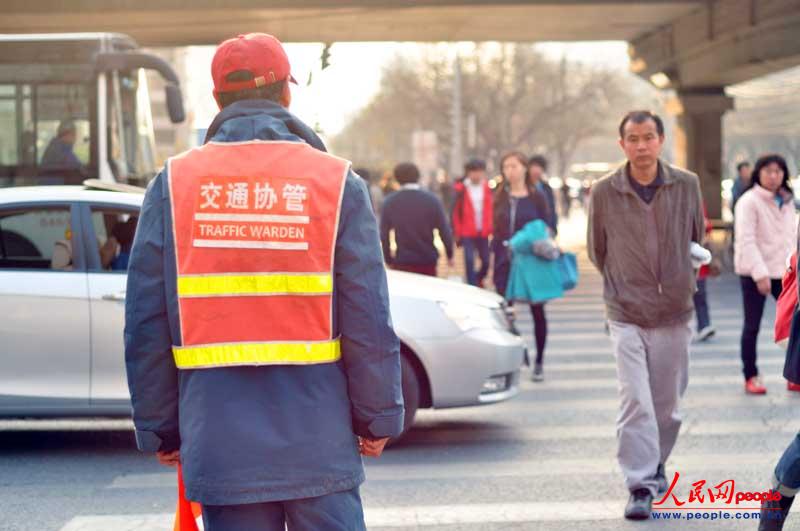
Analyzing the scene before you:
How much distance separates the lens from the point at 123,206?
25.2 ft

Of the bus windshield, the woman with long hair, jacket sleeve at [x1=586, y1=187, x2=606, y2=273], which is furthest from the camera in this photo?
the bus windshield

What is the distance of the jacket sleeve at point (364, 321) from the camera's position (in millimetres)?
3152

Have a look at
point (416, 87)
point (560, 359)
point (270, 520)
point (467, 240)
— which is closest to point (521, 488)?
point (270, 520)

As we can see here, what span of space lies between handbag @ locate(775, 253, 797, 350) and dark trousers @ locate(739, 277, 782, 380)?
4547mm

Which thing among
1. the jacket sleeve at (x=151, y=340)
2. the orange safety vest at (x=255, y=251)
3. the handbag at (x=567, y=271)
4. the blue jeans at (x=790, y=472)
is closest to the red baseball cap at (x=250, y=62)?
the orange safety vest at (x=255, y=251)

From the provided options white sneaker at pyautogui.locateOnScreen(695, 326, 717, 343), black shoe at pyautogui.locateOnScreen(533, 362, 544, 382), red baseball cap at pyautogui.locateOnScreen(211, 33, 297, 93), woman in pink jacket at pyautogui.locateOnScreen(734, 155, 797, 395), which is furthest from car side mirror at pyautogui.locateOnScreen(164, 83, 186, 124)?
red baseball cap at pyautogui.locateOnScreen(211, 33, 297, 93)

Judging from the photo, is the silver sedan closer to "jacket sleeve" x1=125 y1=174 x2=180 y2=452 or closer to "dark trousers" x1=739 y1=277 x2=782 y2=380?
"dark trousers" x1=739 y1=277 x2=782 y2=380

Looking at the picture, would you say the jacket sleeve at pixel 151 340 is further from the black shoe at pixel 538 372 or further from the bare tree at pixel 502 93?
the bare tree at pixel 502 93

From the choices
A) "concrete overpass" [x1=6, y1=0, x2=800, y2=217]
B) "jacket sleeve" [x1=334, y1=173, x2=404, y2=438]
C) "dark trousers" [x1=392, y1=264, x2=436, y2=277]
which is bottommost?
"dark trousers" [x1=392, y1=264, x2=436, y2=277]

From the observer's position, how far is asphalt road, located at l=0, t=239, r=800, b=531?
609 centimetres

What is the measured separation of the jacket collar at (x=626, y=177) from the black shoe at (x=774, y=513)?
168cm

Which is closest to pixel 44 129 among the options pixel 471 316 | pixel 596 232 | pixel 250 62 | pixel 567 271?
pixel 567 271

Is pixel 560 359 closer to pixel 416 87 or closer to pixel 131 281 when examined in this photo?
pixel 131 281

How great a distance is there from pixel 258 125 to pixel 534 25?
2485 centimetres
